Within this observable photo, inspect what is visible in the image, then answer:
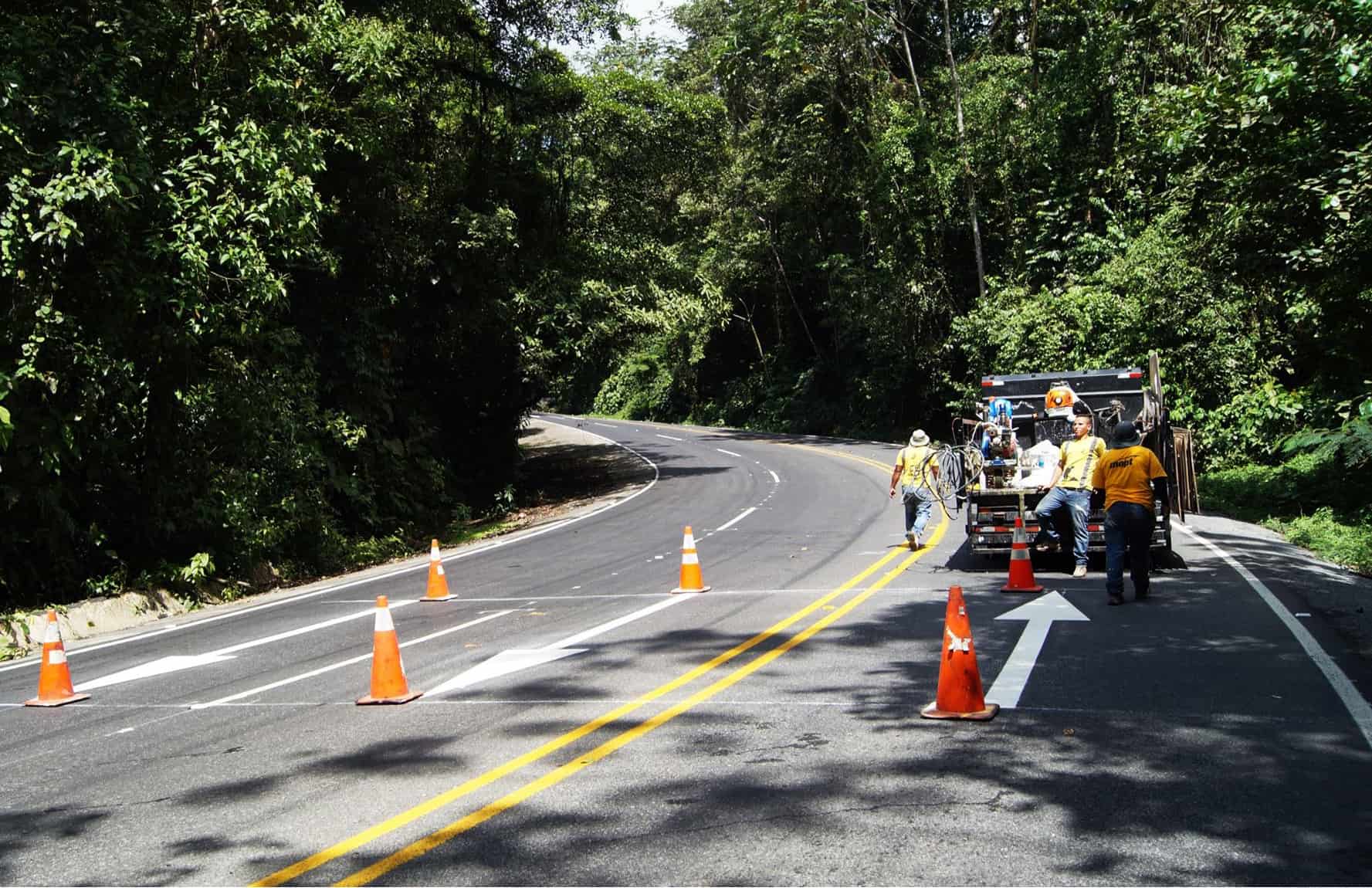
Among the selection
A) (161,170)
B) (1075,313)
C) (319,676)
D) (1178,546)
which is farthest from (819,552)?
(1075,313)

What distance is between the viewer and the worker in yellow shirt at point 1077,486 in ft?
44.4

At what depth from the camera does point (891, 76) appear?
Result: 138ft

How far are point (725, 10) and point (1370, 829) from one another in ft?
184

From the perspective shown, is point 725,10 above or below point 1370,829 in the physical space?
above

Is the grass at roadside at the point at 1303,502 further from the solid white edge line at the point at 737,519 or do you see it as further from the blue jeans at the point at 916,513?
the solid white edge line at the point at 737,519

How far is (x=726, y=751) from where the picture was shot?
6.88 m

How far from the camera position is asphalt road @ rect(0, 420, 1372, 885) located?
5.20 meters

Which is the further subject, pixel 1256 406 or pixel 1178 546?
pixel 1256 406

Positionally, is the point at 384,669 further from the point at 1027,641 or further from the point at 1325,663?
the point at 1325,663

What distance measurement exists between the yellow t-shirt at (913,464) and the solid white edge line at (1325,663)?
4.37 metres

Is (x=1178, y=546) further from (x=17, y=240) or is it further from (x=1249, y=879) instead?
(x=17, y=240)

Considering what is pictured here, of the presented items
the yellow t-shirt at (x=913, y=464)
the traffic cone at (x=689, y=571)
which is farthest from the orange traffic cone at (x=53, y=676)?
the yellow t-shirt at (x=913, y=464)

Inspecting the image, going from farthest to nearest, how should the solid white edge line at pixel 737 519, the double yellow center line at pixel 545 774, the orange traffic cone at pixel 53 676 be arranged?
the solid white edge line at pixel 737 519, the orange traffic cone at pixel 53 676, the double yellow center line at pixel 545 774

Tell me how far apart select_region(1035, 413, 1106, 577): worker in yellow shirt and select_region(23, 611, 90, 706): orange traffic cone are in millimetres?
10080
